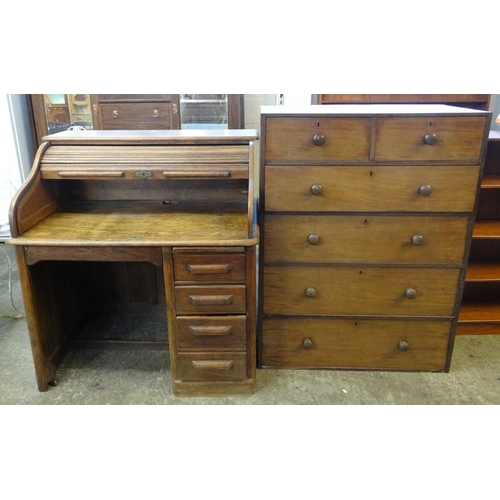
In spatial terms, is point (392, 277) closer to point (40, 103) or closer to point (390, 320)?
point (390, 320)

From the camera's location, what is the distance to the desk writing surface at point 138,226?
1.88m

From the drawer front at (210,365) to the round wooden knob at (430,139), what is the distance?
123 cm

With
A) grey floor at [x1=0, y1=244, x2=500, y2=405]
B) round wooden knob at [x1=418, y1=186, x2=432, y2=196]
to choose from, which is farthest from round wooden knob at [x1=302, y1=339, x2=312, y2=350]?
round wooden knob at [x1=418, y1=186, x2=432, y2=196]

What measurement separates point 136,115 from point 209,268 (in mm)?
2518

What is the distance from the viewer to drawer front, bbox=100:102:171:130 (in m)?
3.90

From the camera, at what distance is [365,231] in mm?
2070

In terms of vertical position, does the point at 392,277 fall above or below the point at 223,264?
below

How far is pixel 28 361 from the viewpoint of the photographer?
2.40 metres

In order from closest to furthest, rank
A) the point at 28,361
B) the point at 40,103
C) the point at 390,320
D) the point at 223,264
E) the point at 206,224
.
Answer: the point at 223,264, the point at 206,224, the point at 390,320, the point at 28,361, the point at 40,103

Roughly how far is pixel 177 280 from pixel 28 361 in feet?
3.57

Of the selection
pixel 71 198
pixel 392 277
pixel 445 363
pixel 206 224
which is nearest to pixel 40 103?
pixel 71 198

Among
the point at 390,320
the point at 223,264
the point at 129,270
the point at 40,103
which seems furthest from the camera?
the point at 40,103

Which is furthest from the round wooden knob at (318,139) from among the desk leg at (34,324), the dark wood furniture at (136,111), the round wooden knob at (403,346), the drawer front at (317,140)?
the dark wood furniture at (136,111)

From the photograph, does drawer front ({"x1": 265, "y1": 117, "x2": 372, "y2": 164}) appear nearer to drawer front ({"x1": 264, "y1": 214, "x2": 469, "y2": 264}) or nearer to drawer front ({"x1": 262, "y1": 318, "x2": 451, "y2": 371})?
drawer front ({"x1": 264, "y1": 214, "x2": 469, "y2": 264})
